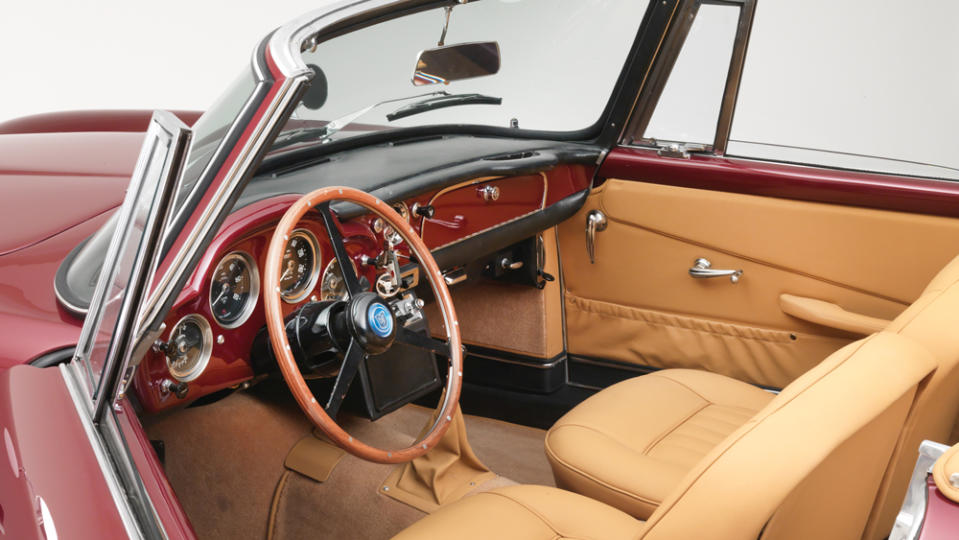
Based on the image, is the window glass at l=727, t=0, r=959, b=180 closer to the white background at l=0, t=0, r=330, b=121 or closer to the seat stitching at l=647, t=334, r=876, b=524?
the seat stitching at l=647, t=334, r=876, b=524

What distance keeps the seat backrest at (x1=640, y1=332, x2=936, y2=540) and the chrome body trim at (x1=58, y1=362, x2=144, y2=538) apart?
0.55 meters

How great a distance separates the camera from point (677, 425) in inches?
70.3

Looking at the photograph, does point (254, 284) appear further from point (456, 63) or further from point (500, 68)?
point (500, 68)

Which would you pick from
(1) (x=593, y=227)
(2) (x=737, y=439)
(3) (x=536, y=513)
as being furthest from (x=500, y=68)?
(2) (x=737, y=439)

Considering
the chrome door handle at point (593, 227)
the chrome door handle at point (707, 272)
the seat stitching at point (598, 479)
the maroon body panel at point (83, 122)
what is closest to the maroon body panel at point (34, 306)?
the seat stitching at point (598, 479)

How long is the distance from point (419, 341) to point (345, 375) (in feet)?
0.58

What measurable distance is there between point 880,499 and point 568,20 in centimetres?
153

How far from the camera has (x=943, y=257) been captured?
195cm

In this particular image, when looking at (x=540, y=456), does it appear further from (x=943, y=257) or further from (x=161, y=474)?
(x=161, y=474)

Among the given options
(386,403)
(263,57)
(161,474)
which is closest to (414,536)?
(386,403)

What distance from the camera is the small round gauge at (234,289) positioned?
1434 mm

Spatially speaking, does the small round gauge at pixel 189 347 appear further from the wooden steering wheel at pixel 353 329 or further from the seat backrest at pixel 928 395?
the seat backrest at pixel 928 395

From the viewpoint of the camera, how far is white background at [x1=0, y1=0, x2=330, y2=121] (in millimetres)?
5023

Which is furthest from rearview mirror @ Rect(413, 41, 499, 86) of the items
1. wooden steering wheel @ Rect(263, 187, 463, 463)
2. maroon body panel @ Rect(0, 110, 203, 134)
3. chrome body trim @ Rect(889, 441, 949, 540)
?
chrome body trim @ Rect(889, 441, 949, 540)
